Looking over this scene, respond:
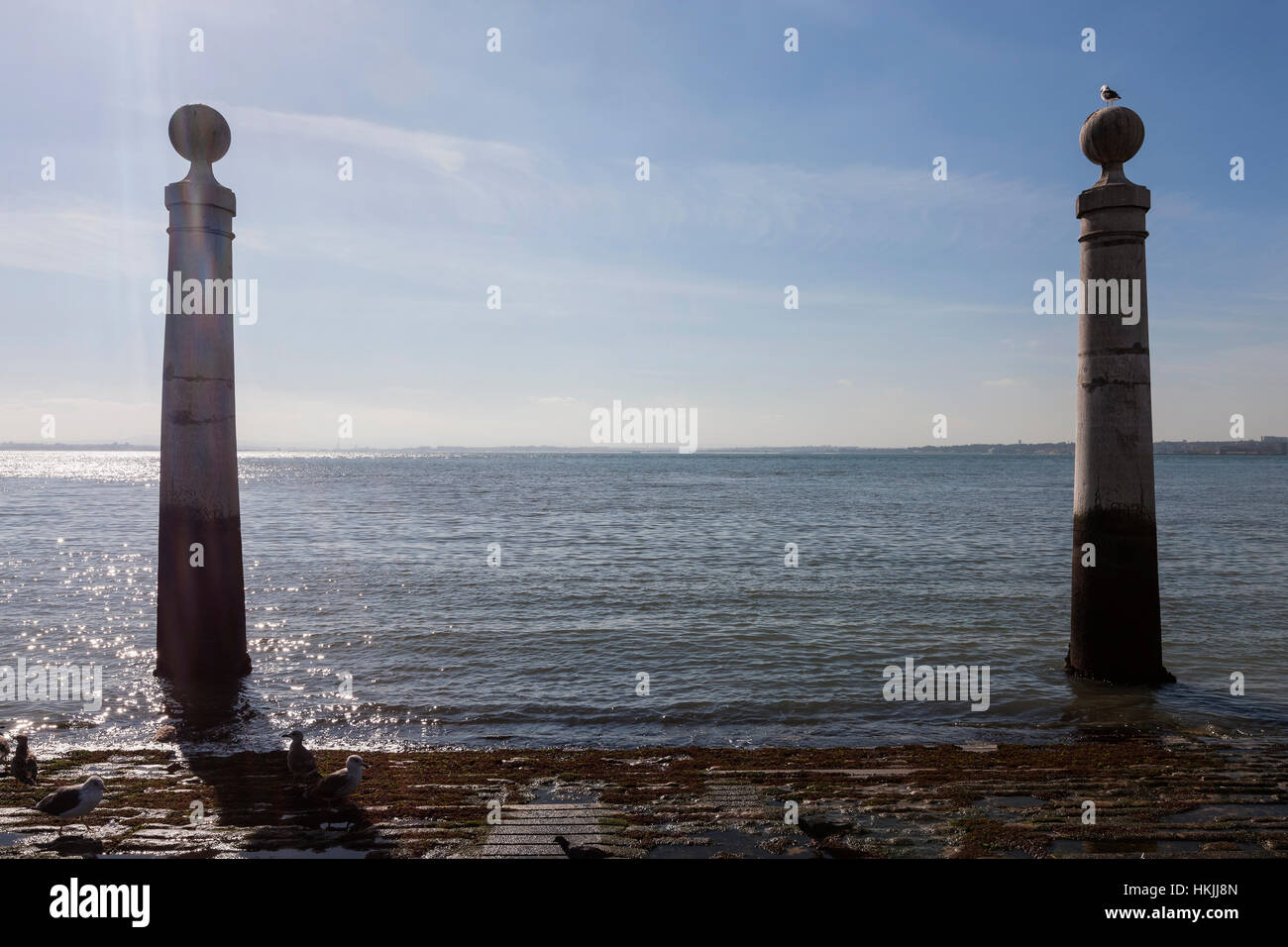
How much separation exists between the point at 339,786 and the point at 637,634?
35.2 ft

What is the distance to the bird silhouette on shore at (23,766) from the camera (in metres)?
8.38

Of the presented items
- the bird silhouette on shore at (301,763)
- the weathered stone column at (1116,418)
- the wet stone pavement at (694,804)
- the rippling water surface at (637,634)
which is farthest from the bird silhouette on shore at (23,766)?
the weathered stone column at (1116,418)

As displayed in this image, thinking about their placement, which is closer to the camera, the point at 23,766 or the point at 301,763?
the point at 23,766

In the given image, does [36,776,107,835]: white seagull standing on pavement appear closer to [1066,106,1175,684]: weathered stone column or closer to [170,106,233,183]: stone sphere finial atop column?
[170,106,233,183]: stone sphere finial atop column

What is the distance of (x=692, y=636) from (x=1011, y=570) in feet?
49.4

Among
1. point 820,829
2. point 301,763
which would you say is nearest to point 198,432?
point 301,763

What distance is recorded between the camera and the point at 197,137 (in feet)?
40.8

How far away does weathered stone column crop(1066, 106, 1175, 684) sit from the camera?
11.8m

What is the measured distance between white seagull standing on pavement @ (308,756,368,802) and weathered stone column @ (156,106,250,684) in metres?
6.10

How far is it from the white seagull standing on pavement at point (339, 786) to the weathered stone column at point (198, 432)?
6.10m

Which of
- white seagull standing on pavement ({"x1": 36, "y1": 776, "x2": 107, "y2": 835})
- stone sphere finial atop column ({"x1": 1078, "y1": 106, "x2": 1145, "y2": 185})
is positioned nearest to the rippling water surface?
white seagull standing on pavement ({"x1": 36, "y1": 776, "x2": 107, "y2": 835})

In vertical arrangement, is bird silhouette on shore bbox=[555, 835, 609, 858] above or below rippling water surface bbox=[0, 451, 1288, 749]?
above

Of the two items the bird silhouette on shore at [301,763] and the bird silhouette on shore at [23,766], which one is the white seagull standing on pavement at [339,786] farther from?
the bird silhouette on shore at [23,766]

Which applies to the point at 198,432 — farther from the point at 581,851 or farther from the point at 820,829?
the point at 820,829
